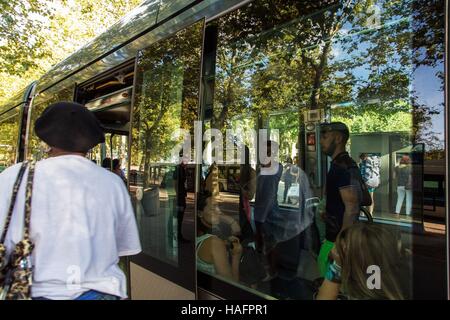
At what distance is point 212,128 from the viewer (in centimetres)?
321

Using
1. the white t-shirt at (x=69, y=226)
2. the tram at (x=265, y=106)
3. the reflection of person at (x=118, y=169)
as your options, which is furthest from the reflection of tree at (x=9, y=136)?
the white t-shirt at (x=69, y=226)

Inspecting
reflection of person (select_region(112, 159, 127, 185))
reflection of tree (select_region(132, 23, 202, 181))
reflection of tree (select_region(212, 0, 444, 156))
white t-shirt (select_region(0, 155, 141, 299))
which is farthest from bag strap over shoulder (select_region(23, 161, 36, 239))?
reflection of person (select_region(112, 159, 127, 185))

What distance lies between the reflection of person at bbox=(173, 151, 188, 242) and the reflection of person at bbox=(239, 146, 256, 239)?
1.11m

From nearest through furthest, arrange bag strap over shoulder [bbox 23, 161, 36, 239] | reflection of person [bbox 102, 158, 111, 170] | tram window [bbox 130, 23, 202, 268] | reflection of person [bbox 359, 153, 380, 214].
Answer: bag strap over shoulder [bbox 23, 161, 36, 239]
tram window [bbox 130, 23, 202, 268]
reflection of person [bbox 359, 153, 380, 214]
reflection of person [bbox 102, 158, 111, 170]

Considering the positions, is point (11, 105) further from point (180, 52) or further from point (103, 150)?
point (180, 52)

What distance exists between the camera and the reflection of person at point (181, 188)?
3068mm

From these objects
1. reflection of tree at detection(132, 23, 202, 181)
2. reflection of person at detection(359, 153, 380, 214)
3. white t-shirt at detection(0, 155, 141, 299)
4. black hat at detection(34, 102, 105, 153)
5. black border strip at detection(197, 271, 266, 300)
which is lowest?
black border strip at detection(197, 271, 266, 300)

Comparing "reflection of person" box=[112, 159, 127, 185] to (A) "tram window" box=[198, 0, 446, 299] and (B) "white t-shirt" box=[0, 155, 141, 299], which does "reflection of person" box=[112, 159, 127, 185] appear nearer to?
(A) "tram window" box=[198, 0, 446, 299]

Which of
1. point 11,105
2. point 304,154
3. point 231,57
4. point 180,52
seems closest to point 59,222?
point 180,52

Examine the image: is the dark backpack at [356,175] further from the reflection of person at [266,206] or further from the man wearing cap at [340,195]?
the reflection of person at [266,206]

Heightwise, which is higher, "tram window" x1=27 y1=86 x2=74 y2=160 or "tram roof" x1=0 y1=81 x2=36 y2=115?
"tram roof" x1=0 y1=81 x2=36 y2=115

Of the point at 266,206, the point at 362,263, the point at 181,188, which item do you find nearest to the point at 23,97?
the point at 266,206

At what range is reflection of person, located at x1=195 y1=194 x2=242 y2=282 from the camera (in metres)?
2.94

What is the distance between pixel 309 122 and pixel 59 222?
4.32 m
